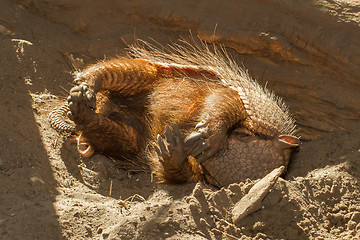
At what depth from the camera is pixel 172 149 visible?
335 centimetres

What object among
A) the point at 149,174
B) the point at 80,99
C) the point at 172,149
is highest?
the point at 80,99

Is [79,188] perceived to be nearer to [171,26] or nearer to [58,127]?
[58,127]

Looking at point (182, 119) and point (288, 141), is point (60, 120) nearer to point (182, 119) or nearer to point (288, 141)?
point (182, 119)

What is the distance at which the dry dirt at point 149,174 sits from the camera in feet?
8.45

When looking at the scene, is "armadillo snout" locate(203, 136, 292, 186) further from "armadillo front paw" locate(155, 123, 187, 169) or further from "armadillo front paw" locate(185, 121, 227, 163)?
"armadillo front paw" locate(155, 123, 187, 169)

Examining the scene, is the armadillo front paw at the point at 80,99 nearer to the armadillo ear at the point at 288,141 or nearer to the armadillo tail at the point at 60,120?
the armadillo tail at the point at 60,120

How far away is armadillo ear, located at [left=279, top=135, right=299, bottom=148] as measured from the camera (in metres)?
3.39

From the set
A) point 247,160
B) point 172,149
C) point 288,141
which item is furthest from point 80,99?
point 288,141

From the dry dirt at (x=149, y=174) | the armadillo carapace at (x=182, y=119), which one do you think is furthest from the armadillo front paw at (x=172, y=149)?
the dry dirt at (x=149, y=174)

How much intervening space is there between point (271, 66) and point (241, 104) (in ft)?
2.56

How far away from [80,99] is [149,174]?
1.00 meters

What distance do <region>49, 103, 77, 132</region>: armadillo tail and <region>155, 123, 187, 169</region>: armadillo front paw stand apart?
0.87 meters

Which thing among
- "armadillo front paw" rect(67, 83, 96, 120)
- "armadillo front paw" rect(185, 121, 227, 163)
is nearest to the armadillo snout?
"armadillo front paw" rect(185, 121, 227, 163)

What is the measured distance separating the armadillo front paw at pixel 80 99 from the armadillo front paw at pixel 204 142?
87 cm
